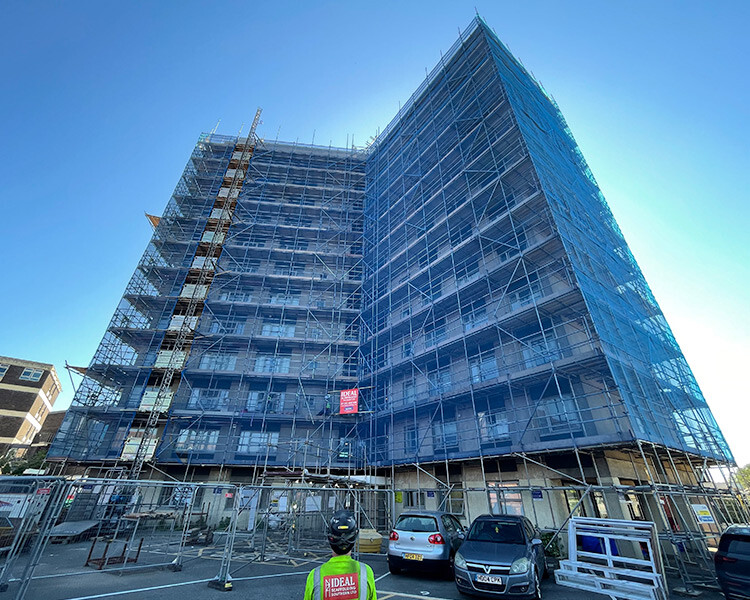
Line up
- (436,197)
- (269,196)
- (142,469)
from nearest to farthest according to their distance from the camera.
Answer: (142,469)
(436,197)
(269,196)

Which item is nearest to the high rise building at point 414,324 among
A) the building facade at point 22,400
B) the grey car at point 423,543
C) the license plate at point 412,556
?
the grey car at point 423,543

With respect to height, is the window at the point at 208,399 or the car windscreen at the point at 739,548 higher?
the window at the point at 208,399

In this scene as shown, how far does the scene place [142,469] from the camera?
60.1ft

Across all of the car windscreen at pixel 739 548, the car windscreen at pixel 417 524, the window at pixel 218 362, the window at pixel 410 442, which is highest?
the window at pixel 218 362

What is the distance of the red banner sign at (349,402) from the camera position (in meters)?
19.5

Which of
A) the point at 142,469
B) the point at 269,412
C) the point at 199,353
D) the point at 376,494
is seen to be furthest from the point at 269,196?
the point at 376,494

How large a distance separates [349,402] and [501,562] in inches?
556

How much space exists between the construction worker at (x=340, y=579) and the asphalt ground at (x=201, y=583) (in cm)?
498

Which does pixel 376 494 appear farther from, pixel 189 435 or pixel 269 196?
pixel 269 196

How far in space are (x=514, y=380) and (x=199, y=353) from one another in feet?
59.6

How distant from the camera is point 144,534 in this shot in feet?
37.1

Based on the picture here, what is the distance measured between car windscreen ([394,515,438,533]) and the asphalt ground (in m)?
0.94

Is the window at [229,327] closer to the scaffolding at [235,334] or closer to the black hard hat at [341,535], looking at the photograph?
the scaffolding at [235,334]

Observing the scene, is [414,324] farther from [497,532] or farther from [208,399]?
[497,532]
